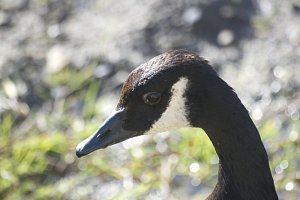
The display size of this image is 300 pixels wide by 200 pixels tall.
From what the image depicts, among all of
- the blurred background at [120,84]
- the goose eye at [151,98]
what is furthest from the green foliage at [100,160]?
the goose eye at [151,98]

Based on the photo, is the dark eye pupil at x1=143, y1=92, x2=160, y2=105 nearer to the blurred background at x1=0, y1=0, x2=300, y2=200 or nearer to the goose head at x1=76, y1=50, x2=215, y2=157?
the goose head at x1=76, y1=50, x2=215, y2=157

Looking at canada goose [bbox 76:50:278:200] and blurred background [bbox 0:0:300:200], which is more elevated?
canada goose [bbox 76:50:278:200]

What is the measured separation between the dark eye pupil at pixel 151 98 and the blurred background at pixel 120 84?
130cm

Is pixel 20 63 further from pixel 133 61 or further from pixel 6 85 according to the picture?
pixel 133 61

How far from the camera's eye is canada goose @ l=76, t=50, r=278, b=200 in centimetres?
372

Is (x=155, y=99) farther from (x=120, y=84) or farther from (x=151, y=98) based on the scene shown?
(x=120, y=84)

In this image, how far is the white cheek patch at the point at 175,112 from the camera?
3754mm

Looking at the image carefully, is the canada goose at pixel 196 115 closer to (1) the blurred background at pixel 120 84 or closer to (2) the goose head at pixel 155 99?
(2) the goose head at pixel 155 99

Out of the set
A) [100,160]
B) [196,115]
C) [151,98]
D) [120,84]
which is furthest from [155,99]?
[120,84]

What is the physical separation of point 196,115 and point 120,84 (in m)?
1.99

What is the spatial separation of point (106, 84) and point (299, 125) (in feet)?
4.06

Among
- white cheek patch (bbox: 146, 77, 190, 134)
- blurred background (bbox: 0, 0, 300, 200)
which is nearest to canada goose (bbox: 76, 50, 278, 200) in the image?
white cheek patch (bbox: 146, 77, 190, 134)

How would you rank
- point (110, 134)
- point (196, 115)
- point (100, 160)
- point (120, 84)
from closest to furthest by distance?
point (196, 115) < point (110, 134) < point (100, 160) < point (120, 84)

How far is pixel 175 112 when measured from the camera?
151 inches
